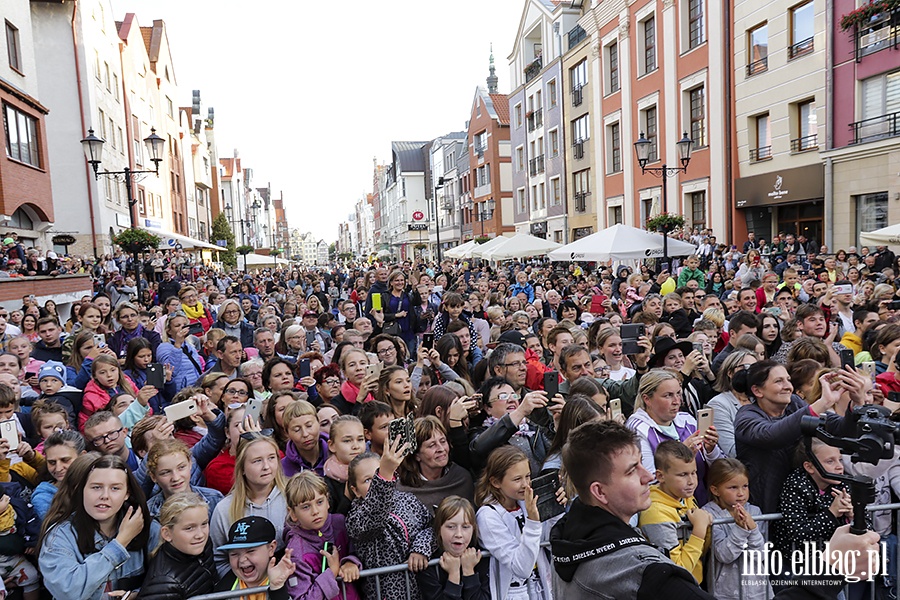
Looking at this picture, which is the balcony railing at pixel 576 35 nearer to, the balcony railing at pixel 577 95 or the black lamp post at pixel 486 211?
the balcony railing at pixel 577 95

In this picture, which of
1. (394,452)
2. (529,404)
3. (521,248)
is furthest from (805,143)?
(394,452)

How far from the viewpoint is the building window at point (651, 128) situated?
85.9ft

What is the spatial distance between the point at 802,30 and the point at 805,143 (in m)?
3.48

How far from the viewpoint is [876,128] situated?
54.1 ft

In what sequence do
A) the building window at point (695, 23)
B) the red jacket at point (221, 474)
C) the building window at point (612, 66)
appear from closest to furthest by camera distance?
the red jacket at point (221, 474) → the building window at point (695, 23) → the building window at point (612, 66)

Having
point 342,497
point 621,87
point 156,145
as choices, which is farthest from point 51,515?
point 621,87

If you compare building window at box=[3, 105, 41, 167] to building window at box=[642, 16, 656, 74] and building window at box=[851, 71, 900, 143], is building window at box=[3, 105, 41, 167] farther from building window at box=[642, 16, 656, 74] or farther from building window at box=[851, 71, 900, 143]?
building window at box=[851, 71, 900, 143]

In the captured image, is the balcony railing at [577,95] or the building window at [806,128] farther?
the balcony railing at [577,95]

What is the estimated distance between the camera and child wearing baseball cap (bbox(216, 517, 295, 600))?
3.16 metres

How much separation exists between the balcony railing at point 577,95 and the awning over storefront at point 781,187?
44.9ft

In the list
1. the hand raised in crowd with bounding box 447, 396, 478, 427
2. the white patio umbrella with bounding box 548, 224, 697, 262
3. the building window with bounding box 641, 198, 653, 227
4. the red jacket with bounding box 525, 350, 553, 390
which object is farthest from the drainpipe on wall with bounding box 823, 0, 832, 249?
the hand raised in crowd with bounding box 447, 396, 478, 427

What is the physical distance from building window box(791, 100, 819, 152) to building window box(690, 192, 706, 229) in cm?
454


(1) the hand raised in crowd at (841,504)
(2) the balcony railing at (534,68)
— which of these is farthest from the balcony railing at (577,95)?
(1) the hand raised in crowd at (841,504)

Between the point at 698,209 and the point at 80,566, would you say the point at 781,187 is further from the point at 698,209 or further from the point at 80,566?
the point at 80,566
